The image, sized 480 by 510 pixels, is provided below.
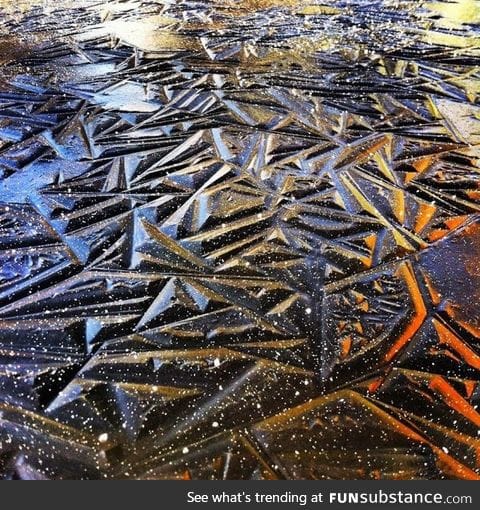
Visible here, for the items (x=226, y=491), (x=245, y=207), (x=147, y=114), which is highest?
(x=147, y=114)

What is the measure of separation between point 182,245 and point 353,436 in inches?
22.7

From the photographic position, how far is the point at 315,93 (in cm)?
Answer: 185

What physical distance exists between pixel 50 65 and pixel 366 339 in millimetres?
1930

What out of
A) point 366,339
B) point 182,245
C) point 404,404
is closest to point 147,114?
point 182,245

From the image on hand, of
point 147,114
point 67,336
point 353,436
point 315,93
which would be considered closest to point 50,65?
point 147,114

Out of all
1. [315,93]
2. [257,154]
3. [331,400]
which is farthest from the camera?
[315,93]

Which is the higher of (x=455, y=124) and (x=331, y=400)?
(x=455, y=124)

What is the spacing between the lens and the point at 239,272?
1.01 m

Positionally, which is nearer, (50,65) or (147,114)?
(147,114)

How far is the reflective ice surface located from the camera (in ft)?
2.37

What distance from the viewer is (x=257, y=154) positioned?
4.78 feet

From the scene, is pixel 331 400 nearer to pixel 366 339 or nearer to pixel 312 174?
pixel 366 339

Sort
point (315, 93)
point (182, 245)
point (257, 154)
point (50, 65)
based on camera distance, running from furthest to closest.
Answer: point (50, 65)
point (315, 93)
point (257, 154)
point (182, 245)

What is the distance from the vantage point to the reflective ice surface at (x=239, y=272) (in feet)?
2.37
